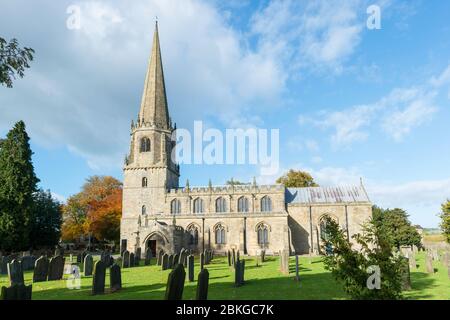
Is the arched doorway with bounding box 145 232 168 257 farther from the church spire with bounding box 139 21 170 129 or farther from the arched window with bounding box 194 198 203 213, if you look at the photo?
the church spire with bounding box 139 21 170 129

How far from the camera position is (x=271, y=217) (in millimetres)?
35812

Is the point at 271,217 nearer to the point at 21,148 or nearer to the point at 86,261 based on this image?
the point at 86,261

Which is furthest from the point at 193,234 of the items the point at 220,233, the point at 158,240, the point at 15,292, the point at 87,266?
the point at 15,292

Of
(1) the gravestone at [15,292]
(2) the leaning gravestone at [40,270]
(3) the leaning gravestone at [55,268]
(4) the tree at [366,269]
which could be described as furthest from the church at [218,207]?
(4) the tree at [366,269]

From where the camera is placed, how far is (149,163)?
38156 mm

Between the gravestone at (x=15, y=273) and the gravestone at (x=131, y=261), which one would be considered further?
the gravestone at (x=131, y=261)

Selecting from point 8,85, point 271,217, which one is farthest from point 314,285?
point 271,217

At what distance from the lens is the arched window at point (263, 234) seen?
116 feet

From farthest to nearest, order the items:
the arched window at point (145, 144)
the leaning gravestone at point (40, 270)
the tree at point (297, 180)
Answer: the tree at point (297, 180) → the arched window at point (145, 144) → the leaning gravestone at point (40, 270)

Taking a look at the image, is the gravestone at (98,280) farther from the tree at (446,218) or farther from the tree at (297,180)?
the tree at (297,180)

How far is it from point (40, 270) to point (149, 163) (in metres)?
22.3

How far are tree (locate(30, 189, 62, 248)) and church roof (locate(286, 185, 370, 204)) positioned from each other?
25.5 meters

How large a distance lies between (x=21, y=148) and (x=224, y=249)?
2182 cm

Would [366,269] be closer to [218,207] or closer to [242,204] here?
[242,204]
